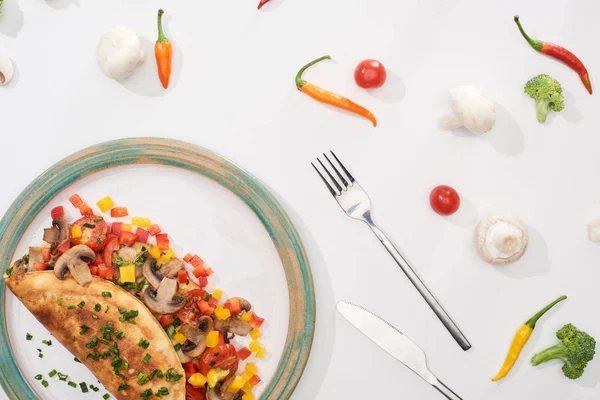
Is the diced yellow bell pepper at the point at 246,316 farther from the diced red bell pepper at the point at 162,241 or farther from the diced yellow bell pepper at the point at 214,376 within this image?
the diced red bell pepper at the point at 162,241

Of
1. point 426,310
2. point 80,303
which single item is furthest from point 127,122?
point 426,310

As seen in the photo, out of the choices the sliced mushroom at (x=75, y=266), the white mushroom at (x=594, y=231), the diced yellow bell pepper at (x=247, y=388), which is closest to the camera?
the sliced mushroom at (x=75, y=266)

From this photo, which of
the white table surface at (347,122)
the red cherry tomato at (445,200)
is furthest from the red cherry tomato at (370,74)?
the red cherry tomato at (445,200)

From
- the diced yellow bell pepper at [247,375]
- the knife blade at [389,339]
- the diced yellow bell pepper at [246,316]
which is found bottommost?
the knife blade at [389,339]

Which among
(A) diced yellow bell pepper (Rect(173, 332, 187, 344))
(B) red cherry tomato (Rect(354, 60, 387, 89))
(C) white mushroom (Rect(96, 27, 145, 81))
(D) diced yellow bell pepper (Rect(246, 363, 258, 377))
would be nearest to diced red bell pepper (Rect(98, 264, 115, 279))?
(A) diced yellow bell pepper (Rect(173, 332, 187, 344))

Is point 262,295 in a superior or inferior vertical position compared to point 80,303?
inferior

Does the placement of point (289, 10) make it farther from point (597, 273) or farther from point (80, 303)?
point (597, 273)

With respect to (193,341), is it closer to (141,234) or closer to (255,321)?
(255,321)
